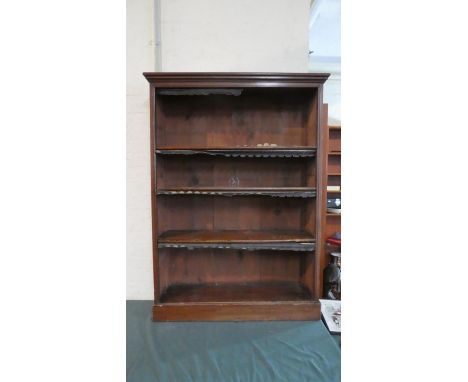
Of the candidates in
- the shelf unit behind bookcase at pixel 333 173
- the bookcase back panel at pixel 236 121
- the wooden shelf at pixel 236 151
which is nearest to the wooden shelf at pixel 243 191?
the wooden shelf at pixel 236 151

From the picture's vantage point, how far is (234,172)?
1.68 meters

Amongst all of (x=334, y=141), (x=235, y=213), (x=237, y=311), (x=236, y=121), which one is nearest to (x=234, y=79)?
(x=236, y=121)

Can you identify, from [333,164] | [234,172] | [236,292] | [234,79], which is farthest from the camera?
[333,164]

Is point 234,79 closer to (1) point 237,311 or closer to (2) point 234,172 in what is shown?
(2) point 234,172

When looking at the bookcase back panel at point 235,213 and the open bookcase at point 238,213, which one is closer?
the open bookcase at point 238,213

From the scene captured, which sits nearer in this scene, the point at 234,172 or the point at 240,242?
the point at 240,242

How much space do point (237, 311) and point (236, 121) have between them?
49.9 inches

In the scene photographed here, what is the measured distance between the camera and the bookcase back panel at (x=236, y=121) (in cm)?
164

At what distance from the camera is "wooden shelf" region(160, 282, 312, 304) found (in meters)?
1.49

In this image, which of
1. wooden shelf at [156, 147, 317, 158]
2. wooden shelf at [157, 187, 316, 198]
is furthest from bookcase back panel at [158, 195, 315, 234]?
wooden shelf at [156, 147, 317, 158]

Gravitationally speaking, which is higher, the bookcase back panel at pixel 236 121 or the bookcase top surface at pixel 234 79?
the bookcase top surface at pixel 234 79

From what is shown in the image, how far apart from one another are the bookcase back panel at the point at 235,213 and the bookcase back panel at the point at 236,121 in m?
0.40

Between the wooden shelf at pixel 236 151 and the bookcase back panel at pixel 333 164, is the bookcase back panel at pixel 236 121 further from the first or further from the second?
the bookcase back panel at pixel 333 164
